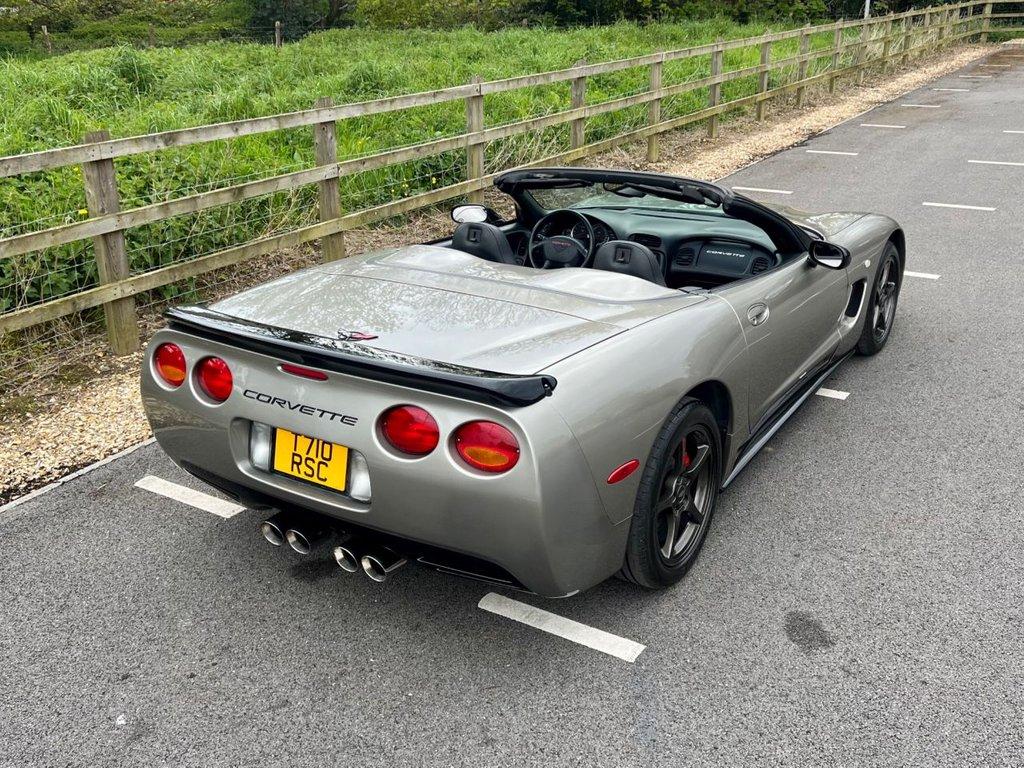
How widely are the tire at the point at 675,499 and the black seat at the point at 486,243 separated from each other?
1.17 metres

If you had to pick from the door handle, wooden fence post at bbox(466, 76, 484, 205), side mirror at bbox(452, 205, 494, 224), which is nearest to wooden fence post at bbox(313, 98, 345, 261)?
wooden fence post at bbox(466, 76, 484, 205)

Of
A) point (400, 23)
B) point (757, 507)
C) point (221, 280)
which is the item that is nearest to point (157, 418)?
point (757, 507)

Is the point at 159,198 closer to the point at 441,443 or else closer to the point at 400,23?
the point at 441,443

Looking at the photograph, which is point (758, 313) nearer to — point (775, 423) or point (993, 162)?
point (775, 423)

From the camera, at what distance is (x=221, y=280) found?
6.44 metres

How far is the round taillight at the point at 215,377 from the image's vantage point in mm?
2973

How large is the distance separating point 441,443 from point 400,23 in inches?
1718

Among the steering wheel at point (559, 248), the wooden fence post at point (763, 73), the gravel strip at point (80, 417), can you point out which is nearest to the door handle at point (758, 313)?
the steering wheel at point (559, 248)

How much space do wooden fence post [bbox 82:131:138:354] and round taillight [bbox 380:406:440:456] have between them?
125 inches

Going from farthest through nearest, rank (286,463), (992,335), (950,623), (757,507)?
(992,335)
(757,507)
(950,623)
(286,463)

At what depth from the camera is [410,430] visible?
262 cm

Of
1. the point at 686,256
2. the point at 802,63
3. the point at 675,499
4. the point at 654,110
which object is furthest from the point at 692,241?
the point at 802,63

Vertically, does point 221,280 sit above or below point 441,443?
below

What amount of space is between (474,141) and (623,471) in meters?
5.83
